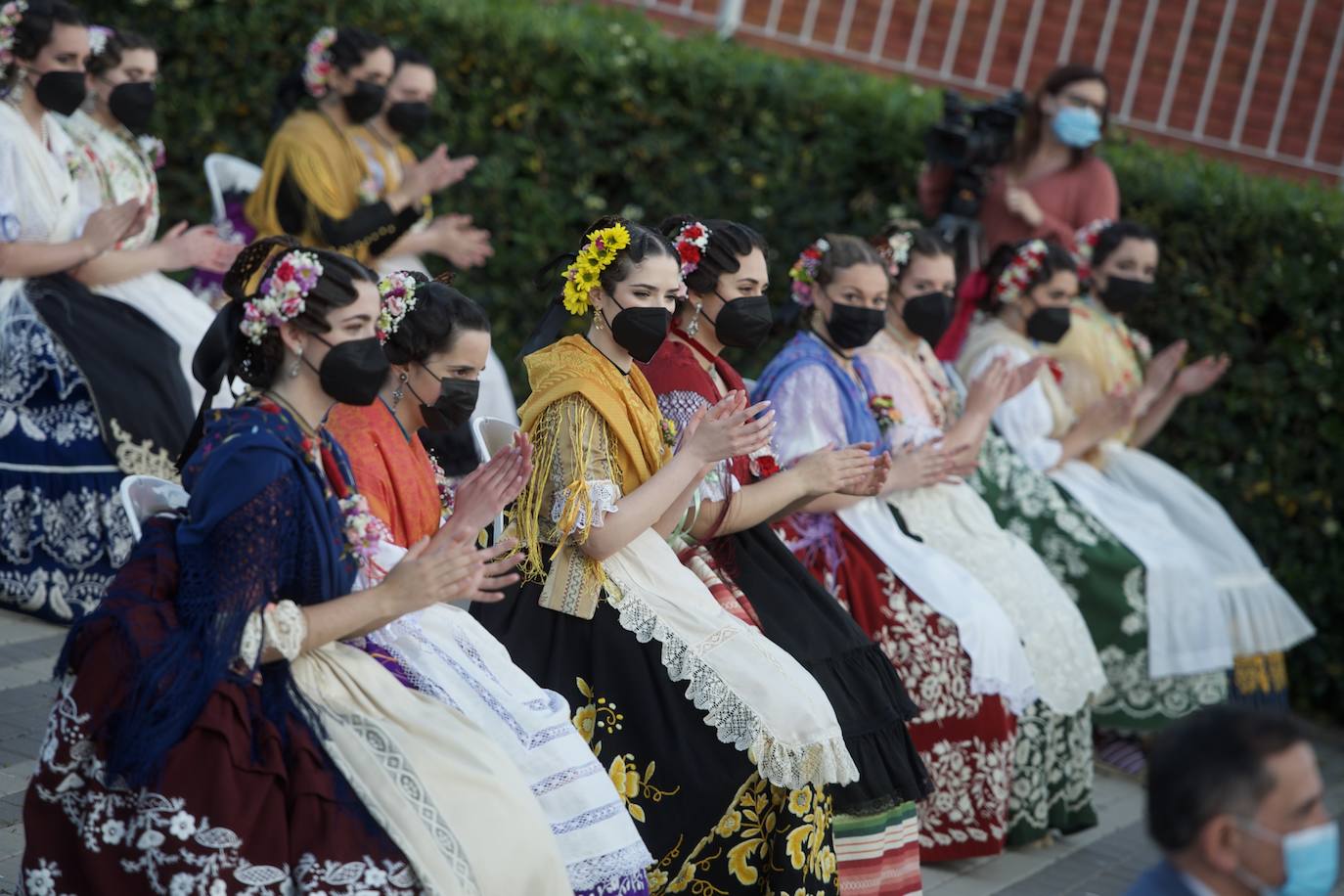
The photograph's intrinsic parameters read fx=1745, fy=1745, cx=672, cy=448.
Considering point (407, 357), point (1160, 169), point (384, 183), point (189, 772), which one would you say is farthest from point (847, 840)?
point (1160, 169)

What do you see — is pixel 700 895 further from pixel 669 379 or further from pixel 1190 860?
pixel 1190 860

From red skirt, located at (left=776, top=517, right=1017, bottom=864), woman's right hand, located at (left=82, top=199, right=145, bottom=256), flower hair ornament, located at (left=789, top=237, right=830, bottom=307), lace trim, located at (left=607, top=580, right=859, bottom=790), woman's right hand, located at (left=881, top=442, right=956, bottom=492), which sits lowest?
red skirt, located at (left=776, top=517, right=1017, bottom=864)

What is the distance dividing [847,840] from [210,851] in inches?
79.6

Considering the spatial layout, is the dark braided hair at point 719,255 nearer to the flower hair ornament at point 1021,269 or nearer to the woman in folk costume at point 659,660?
the woman in folk costume at point 659,660

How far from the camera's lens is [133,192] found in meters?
6.29

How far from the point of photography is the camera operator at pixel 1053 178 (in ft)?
24.5

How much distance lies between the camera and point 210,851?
10.5 ft

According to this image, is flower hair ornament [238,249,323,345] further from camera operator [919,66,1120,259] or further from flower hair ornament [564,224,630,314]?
camera operator [919,66,1120,259]

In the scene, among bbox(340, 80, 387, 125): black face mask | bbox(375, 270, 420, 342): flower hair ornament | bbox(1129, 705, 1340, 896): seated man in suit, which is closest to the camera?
bbox(1129, 705, 1340, 896): seated man in suit

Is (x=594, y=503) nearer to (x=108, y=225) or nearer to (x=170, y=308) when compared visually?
(x=108, y=225)

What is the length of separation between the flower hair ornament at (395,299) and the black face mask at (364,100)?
2811mm

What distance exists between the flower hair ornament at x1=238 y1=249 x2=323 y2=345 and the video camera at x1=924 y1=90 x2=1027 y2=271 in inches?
160

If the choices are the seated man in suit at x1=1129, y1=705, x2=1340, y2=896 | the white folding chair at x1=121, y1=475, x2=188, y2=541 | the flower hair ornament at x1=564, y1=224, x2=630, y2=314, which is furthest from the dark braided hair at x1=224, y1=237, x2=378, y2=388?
the seated man in suit at x1=1129, y1=705, x2=1340, y2=896

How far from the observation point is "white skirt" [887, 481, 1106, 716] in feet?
19.0
